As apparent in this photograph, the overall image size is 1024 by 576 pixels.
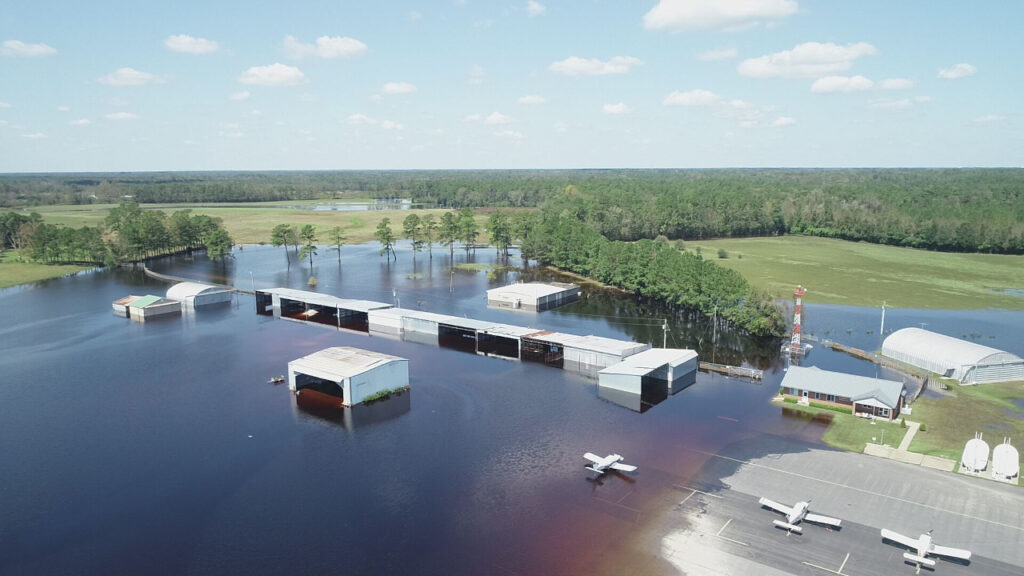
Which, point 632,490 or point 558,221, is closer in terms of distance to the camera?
point 632,490

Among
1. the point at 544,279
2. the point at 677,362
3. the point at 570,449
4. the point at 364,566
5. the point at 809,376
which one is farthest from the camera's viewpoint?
the point at 544,279

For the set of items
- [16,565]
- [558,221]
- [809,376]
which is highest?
[558,221]

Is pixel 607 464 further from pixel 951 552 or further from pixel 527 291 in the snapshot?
pixel 527 291

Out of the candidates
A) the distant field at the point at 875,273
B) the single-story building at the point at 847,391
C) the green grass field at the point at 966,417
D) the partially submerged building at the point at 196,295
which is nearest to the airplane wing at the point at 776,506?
the green grass field at the point at 966,417

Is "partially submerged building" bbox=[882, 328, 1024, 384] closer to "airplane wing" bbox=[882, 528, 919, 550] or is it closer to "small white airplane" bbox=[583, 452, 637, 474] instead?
"airplane wing" bbox=[882, 528, 919, 550]

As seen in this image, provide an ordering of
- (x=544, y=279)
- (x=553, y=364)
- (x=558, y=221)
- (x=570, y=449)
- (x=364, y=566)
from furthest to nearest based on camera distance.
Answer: (x=558, y=221), (x=544, y=279), (x=553, y=364), (x=570, y=449), (x=364, y=566)

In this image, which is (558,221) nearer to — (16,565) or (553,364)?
(553,364)

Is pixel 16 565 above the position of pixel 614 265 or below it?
below

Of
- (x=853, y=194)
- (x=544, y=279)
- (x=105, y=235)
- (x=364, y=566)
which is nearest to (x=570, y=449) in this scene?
(x=364, y=566)
